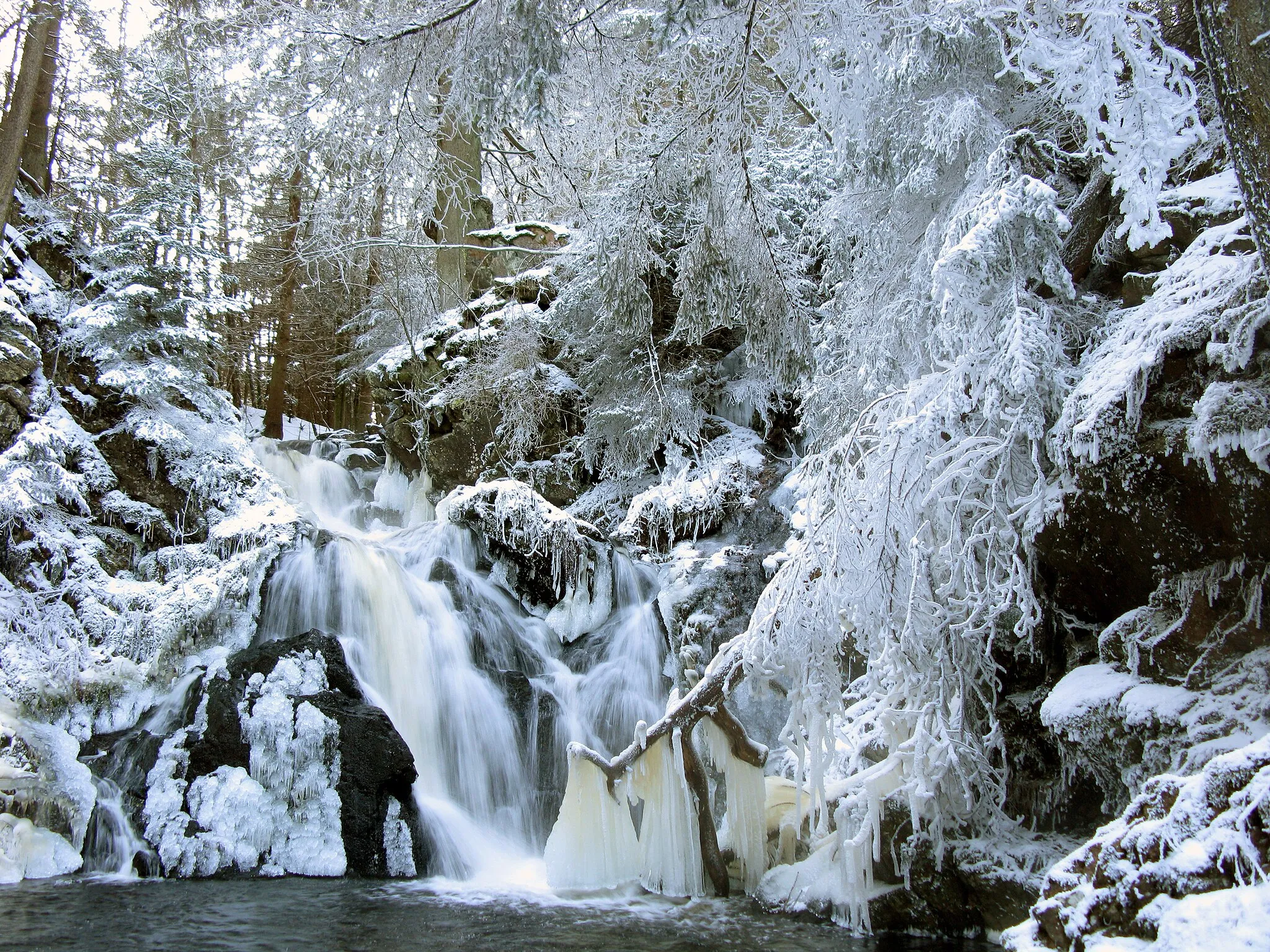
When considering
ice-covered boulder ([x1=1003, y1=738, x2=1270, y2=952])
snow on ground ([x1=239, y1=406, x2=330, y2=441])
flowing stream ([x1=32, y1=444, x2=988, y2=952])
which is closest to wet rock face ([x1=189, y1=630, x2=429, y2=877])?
flowing stream ([x1=32, y1=444, x2=988, y2=952])

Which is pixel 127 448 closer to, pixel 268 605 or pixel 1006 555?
pixel 268 605

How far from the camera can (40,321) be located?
10.5m

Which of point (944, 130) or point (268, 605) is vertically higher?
point (944, 130)

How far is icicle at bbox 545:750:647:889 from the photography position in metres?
6.18

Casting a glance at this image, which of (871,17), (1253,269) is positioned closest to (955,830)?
(1253,269)

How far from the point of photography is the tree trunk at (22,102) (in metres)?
9.16

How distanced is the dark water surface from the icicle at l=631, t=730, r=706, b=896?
0.74ft

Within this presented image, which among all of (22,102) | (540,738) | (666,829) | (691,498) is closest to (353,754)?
(540,738)

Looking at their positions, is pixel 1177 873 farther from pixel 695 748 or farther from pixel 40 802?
pixel 40 802

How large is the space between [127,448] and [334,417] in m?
10.8

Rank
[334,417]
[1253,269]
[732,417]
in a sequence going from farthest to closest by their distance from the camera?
[334,417]
[732,417]
[1253,269]

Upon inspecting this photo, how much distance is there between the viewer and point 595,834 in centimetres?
625

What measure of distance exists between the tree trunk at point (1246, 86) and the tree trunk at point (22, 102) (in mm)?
10721

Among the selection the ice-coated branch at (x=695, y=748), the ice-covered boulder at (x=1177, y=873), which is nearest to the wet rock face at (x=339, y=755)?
the ice-coated branch at (x=695, y=748)
